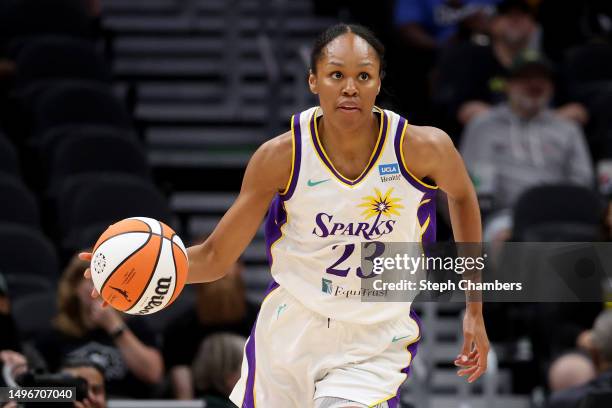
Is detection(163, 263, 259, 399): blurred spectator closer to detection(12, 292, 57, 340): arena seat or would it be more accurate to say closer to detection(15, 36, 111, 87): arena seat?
detection(12, 292, 57, 340): arena seat

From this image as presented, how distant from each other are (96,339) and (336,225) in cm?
302

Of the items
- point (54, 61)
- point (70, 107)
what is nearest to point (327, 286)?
point (70, 107)

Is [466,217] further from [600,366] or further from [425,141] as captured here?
[600,366]

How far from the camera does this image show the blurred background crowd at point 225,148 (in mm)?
7480

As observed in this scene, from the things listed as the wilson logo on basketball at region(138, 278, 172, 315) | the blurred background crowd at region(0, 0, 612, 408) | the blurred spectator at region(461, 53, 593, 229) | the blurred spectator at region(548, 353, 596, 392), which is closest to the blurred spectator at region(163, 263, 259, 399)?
the blurred background crowd at region(0, 0, 612, 408)

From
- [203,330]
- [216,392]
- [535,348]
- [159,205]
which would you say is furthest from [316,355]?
[159,205]

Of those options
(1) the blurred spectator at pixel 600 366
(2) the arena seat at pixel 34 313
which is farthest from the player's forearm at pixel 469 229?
(2) the arena seat at pixel 34 313

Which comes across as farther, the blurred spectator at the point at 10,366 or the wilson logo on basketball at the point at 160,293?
the blurred spectator at the point at 10,366

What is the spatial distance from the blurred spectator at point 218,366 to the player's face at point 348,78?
2382 millimetres

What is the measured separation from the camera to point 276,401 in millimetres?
5008

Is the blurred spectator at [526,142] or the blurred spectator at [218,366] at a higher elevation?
the blurred spectator at [526,142]

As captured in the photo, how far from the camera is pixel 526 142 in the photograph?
9.59m

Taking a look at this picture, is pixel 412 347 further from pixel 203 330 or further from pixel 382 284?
pixel 203 330

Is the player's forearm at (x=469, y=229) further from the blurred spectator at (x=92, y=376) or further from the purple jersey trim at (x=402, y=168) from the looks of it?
the blurred spectator at (x=92, y=376)
